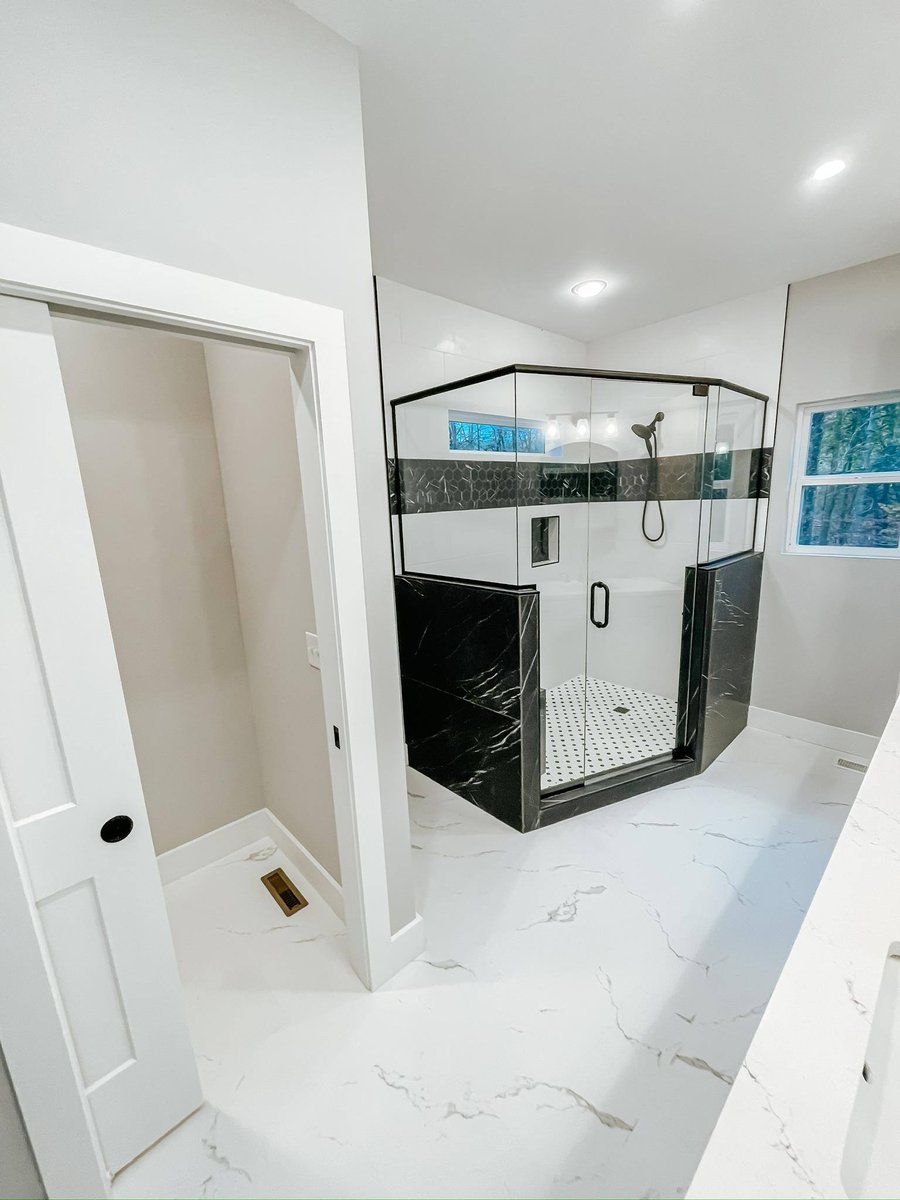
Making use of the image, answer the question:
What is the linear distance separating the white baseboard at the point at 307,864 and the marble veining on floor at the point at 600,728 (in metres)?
1.13

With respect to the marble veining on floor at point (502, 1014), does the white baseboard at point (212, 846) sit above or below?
above

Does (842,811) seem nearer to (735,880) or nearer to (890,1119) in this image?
(735,880)

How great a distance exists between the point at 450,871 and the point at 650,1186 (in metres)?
1.12

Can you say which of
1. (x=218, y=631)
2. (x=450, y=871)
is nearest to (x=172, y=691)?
(x=218, y=631)

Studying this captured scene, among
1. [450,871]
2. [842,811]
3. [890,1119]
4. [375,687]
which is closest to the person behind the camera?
[890,1119]

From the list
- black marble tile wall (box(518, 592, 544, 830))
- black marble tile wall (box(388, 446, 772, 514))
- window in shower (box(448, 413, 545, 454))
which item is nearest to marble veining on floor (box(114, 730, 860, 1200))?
black marble tile wall (box(518, 592, 544, 830))

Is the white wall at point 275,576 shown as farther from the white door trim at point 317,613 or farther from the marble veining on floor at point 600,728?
the marble veining on floor at point 600,728

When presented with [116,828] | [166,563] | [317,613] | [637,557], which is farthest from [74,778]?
[637,557]

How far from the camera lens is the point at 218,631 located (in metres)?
2.15

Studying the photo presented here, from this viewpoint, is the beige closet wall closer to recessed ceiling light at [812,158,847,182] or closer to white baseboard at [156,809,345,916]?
white baseboard at [156,809,345,916]

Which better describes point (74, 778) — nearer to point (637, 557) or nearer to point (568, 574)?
point (568, 574)

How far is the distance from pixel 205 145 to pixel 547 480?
194cm

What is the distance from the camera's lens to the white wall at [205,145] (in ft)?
2.71

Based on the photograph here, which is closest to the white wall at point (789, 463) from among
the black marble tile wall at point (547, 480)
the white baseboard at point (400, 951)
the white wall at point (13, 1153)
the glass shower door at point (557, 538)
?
the black marble tile wall at point (547, 480)
